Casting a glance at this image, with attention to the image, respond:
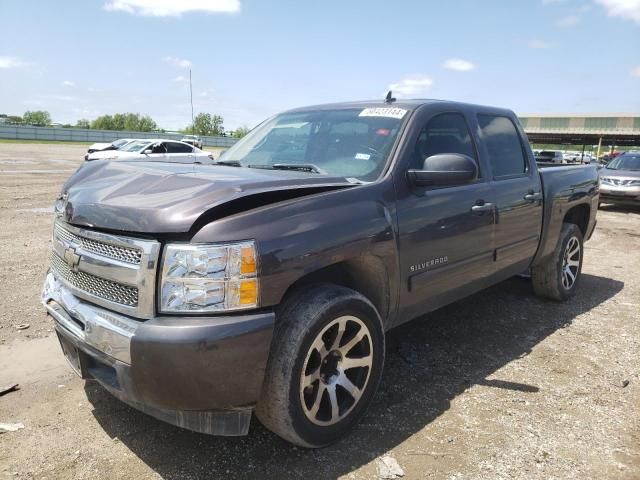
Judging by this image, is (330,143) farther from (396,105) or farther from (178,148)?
(178,148)

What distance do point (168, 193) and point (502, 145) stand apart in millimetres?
3022

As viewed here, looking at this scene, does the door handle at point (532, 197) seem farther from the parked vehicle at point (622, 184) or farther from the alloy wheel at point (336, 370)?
the parked vehicle at point (622, 184)

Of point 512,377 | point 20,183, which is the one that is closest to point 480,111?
point 512,377

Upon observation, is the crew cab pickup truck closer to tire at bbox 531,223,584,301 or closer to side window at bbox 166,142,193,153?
tire at bbox 531,223,584,301

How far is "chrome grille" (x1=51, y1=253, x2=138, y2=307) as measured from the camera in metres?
2.34

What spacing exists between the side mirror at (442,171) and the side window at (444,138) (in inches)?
7.1

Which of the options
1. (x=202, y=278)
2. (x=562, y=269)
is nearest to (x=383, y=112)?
(x=202, y=278)

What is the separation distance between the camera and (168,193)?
8.18 ft

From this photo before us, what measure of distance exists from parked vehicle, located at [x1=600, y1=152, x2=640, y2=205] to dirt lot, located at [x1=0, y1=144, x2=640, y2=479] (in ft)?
30.4

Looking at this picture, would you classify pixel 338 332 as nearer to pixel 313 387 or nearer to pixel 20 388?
pixel 313 387

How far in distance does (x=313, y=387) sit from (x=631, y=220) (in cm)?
1184

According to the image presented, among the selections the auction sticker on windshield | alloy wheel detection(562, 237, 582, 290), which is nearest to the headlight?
the auction sticker on windshield

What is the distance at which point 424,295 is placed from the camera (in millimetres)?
3332

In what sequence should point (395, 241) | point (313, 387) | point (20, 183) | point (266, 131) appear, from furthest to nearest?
1. point (20, 183)
2. point (266, 131)
3. point (395, 241)
4. point (313, 387)
